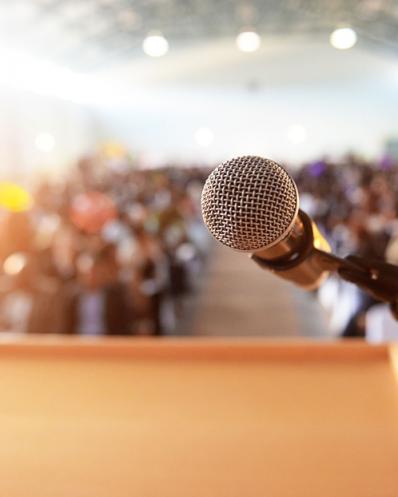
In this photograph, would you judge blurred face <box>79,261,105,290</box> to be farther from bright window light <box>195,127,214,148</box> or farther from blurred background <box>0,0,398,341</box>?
bright window light <box>195,127,214,148</box>

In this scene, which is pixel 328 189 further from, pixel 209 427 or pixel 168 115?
pixel 168 115

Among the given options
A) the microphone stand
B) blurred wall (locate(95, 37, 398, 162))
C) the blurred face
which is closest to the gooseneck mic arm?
the microphone stand

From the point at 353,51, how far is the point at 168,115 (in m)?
6.09

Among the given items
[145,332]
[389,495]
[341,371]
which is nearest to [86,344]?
[341,371]

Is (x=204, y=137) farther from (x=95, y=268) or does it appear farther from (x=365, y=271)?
(x=365, y=271)

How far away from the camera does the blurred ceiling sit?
1041cm

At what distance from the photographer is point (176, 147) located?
19406mm

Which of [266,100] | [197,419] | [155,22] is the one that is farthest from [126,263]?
[266,100]

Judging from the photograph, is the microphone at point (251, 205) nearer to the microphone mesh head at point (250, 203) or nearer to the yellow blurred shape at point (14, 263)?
the microphone mesh head at point (250, 203)

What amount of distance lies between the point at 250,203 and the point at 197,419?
492 millimetres

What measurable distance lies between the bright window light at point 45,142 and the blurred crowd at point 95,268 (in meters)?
9.14

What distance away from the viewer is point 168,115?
19.0 meters

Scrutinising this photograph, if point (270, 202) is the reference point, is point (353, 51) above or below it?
above

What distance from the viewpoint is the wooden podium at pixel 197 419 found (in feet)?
2.63
